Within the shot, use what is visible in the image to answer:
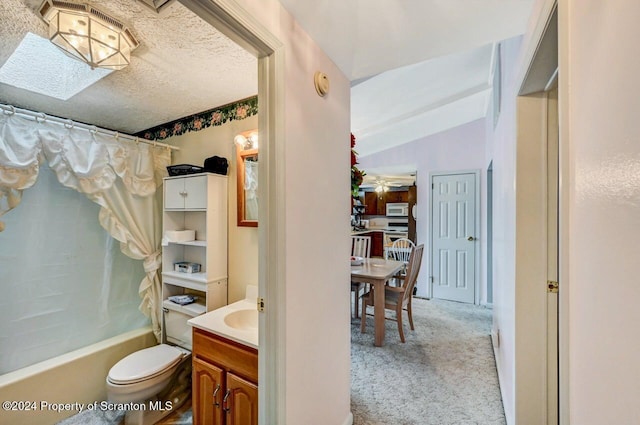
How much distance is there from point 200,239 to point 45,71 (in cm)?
145

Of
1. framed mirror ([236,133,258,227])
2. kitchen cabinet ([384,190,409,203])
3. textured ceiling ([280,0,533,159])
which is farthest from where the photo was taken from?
kitchen cabinet ([384,190,409,203])

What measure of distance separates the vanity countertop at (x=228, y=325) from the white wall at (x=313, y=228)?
30 cm

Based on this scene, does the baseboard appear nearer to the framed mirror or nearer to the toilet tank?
the toilet tank

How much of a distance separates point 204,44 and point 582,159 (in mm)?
1690

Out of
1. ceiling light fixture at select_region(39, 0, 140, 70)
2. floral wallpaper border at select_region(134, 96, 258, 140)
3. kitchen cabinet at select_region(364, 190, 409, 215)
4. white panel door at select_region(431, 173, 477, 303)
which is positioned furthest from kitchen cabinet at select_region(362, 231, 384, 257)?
ceiling light fixture at select_region(39, 0, 140, 70)

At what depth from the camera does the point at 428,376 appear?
2283 millimetres

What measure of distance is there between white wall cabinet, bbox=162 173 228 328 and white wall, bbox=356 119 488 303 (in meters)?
3.34

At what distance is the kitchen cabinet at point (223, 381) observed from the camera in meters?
1.37

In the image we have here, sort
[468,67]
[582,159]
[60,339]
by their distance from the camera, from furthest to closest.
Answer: [468,67] < [60,339] < [582,159]

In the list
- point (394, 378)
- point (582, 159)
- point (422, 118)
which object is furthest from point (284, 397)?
point (422, 118)

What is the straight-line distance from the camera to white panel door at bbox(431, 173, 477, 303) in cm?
409

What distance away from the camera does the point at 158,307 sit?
95.6 inches

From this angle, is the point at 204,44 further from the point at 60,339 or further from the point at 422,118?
the point at 422,118

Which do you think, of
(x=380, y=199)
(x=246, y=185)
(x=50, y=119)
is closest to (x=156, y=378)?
(x=246, y=185)
